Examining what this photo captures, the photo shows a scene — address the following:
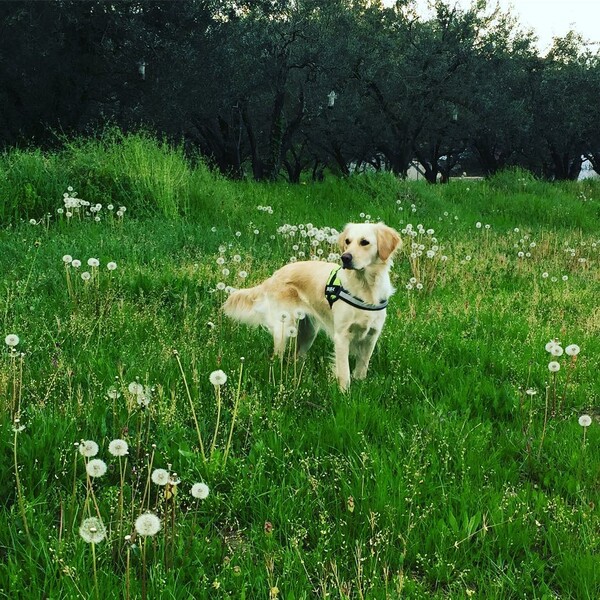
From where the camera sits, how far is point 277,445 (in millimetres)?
3398

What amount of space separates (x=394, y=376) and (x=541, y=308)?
324 centimetres

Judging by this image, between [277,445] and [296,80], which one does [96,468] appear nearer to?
[277,445]

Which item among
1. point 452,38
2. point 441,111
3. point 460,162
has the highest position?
point 452,38

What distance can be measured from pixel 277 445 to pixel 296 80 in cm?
2752

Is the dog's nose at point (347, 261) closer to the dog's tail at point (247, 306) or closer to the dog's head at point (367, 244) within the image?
the dog's head at point (367, 244)

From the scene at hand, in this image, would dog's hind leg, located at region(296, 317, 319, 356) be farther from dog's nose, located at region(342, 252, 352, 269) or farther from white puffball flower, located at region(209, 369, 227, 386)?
white puffball flower, located at region(209, 369, 227, 386)

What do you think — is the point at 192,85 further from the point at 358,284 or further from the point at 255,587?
the point at 255,587

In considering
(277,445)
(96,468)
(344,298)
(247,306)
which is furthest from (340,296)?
(96,468)

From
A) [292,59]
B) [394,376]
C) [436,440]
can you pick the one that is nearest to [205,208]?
[394,376]

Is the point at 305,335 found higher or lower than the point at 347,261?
lower

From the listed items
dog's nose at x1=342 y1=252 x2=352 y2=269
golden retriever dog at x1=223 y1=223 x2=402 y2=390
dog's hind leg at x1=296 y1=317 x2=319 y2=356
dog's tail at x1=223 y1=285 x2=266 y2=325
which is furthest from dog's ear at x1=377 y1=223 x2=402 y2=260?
dog's tail at x1=223 y1=285 x2=266 y2=325

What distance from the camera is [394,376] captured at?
471 centimetres

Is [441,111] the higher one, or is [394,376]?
[441,111]

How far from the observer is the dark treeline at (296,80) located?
18.9 metres
